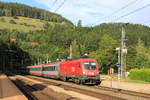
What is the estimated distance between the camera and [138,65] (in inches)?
3214

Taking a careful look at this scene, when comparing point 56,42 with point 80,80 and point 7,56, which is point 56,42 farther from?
point 80,80

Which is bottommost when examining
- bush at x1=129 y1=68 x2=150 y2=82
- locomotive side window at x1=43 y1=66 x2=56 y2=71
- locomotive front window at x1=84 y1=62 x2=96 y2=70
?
bush at x1=129 y1=68 x2=150 y2=82

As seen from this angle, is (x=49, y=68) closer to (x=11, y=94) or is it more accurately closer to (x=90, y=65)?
(x=90, y=65)

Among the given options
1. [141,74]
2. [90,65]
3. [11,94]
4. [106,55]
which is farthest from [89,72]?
[106,55]

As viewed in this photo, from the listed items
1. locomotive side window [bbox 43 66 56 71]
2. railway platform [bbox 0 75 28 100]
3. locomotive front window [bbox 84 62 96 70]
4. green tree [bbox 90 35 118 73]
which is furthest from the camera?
green tree [bbox 90 35 118 73]

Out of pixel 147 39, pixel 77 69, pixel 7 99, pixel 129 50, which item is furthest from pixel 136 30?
pixel 7 99

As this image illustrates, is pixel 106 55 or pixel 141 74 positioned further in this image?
pixel 106 55

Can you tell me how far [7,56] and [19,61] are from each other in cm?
727

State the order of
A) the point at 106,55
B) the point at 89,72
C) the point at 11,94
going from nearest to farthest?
the point at 11,94 < the point at 89,72 < the point at 106,55

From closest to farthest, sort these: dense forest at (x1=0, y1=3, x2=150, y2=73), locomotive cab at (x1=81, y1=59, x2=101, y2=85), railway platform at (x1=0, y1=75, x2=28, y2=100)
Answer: railway platform at (x1=0, y1=75, x2=28, y2=100)
locomotive cab at (x1=81, y1=59, x2=101, y2=85)
dense forest at (x1=0, y1=3, x2=150, y2=73)

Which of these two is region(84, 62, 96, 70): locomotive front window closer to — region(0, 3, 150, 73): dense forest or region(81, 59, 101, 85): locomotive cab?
region(81, 59, 101, 85): locomotive cab

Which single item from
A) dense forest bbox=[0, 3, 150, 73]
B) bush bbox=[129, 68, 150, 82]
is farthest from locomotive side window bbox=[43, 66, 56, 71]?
bush bbox=[129, 68, 150, 82]

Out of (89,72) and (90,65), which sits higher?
(90,65)

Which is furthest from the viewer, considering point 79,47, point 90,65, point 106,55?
point 79,47
